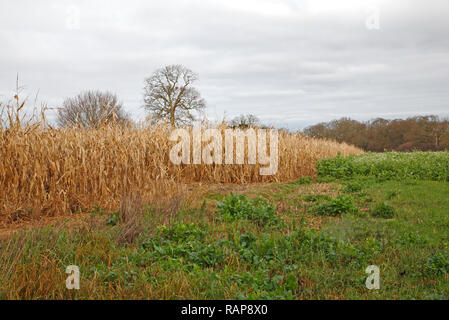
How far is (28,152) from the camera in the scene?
6668 millimetres

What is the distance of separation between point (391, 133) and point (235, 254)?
31.9 meters

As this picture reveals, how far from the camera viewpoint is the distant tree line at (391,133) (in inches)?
1084

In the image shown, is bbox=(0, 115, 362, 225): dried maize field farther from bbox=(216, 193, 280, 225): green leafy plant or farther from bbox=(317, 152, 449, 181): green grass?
bbox=(317, 152, 449, 181): green grass

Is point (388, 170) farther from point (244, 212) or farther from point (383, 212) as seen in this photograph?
point (244, 212)

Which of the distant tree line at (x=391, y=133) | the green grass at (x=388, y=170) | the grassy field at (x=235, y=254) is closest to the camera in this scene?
the grassy field at (x=235, y=254)

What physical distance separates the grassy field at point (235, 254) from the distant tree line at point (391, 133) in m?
19.4

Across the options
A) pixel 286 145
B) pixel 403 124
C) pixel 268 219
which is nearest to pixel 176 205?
pixel 268 219

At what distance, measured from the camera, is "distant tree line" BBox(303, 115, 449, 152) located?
2754 cm

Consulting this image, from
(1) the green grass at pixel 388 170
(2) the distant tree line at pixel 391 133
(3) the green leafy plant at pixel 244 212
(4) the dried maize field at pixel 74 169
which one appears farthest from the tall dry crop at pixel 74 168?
(2) the distant tree line at pixel 391 133

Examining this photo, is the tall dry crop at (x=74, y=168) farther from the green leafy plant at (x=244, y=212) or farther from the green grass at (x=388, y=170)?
the green grass at (x=388, y=170)

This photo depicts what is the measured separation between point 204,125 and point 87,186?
4730 mm

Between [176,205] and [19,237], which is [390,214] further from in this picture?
[19,237]

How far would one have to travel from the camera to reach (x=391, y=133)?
31969 millimetres

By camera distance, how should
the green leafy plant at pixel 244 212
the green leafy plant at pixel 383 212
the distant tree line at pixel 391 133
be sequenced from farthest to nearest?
the distant tree line at pixel 391 133, the green leafy plant at pixel 383 212, the green leafy plant at pixel 244 212
